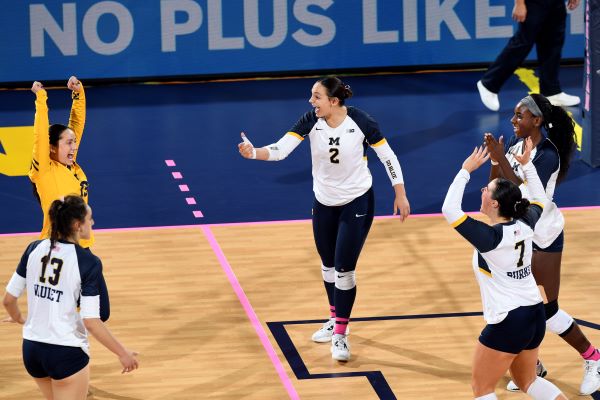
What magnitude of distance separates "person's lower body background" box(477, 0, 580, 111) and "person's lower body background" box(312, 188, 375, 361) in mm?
8307

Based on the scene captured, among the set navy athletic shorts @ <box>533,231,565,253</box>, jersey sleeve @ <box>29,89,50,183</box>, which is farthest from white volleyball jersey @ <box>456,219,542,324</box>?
jersey sleeve @ <box>29,89,50,183</box>

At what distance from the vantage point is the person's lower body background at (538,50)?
57.1 ft

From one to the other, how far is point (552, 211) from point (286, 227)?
473 cm

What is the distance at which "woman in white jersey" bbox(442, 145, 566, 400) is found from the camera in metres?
7.68

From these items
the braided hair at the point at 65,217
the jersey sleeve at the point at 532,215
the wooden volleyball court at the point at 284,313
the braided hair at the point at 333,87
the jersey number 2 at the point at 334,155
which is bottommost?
the wooden volleyball court at the point at 284,313

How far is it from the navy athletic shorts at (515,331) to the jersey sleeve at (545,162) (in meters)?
1.31

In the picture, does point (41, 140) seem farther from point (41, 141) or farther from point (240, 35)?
point (240, 35)

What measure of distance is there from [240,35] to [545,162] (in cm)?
1146

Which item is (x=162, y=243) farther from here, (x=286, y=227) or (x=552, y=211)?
(x=552, y=211)

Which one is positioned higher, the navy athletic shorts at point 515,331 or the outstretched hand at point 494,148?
the outstretched hand at point 494,148

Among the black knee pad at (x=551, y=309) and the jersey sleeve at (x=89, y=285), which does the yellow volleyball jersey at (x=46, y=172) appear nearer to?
the jersey sleeve at (x=89, y=285)

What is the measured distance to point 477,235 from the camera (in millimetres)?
7633

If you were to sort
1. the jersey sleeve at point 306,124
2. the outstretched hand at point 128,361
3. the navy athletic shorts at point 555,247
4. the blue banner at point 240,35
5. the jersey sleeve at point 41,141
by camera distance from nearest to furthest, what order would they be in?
the outstretched hand at point 128,361 → the jersey sleeve at point 41,141 → the navy athletic shorts at point 555,247 → the jersey sleeve at point 306,124 → the blue banner at point 240,35

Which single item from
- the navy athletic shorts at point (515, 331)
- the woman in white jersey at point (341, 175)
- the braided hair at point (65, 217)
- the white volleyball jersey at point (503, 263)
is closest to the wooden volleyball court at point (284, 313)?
the woman in white jersey at point (341, 175)
